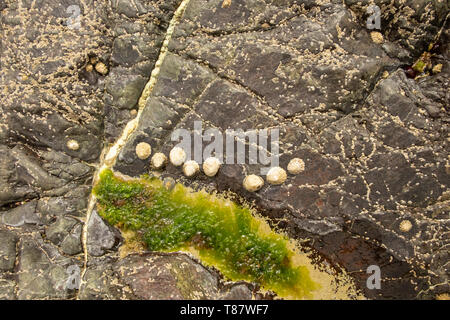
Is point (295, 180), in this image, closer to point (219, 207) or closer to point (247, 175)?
point (247, 175)

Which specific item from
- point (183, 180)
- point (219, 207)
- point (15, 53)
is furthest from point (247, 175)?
point (15, 53)

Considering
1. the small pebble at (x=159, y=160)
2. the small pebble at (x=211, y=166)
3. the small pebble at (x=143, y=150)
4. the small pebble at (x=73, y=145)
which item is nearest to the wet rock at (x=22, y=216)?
the small pebble at (x=73, y=145)

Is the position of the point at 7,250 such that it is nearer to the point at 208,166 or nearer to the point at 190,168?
the point at 190,168

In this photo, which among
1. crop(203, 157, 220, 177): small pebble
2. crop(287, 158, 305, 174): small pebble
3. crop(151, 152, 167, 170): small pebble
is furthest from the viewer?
crop(151, 152, 167, 170): small pebble

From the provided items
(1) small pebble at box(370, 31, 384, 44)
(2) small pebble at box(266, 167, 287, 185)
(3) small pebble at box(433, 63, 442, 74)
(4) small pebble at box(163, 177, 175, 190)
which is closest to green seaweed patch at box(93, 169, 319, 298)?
(4) small pebble at box(163, 177, 175, 190)

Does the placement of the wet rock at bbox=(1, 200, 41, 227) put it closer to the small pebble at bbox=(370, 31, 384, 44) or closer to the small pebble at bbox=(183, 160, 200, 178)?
the small pebble at bbox=(183, 160, 200, 178)
